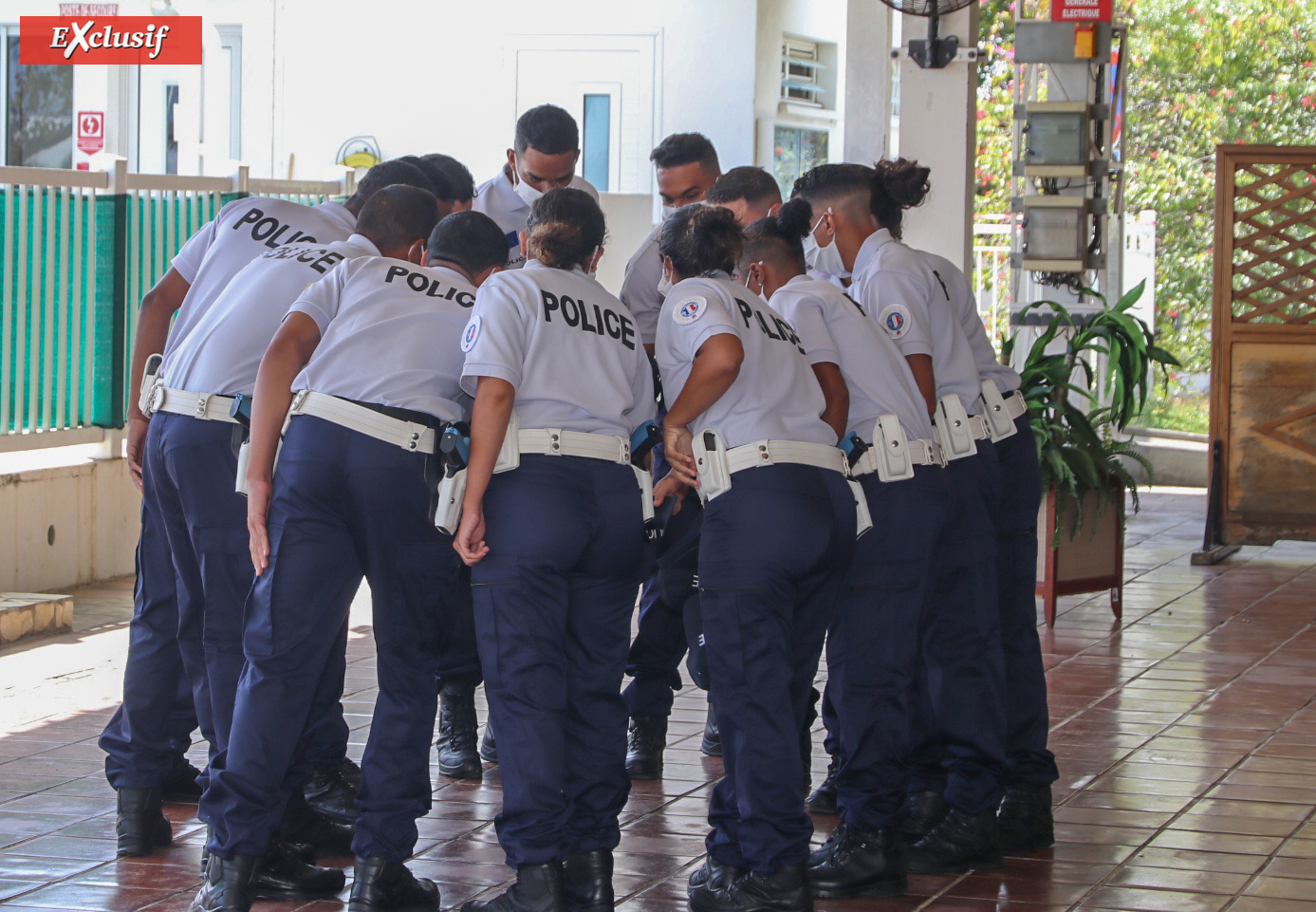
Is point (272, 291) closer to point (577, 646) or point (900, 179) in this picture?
point (577, 646)

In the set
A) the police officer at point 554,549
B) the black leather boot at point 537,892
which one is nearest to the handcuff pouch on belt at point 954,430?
the police officer at point 554,549

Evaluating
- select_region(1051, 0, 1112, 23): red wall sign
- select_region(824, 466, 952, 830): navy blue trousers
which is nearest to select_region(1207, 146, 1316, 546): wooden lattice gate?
select_region(1051, 0, 1112, 23): red wall sign

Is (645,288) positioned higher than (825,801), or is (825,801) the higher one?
(645,288)

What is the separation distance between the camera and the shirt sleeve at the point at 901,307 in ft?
13.8

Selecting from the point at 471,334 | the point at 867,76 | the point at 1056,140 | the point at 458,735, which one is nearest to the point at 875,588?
the point at 471,334

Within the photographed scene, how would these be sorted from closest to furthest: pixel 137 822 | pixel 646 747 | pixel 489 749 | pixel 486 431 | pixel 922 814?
pixel 486 431
pixel 137 822
pixel 922 814
pixel 646 747
pixel 489 749

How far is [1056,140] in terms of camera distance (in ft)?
26.6

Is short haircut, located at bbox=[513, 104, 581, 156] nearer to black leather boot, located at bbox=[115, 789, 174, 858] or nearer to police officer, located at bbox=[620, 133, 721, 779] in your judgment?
police officer, located at bbox=[620, 133, 721, 779]

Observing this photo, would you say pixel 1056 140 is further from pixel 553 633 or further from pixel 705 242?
pixel 553 633

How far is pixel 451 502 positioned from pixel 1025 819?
1802 mm

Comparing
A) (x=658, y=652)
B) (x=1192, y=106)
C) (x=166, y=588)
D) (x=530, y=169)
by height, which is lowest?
(x=658, y=652)

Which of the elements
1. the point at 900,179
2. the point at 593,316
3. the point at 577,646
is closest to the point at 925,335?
the point at 900,179

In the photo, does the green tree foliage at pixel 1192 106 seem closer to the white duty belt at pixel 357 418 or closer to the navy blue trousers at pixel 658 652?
the navy blue trousers at pixel 658 652

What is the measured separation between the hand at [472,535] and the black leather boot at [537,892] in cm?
70
